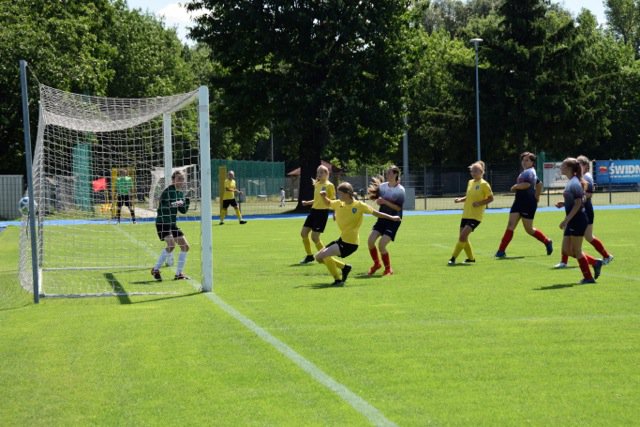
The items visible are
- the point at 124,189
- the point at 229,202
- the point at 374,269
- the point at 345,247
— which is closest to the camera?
the point at 345,247

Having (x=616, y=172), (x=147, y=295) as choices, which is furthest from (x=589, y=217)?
(x=616, y=172)

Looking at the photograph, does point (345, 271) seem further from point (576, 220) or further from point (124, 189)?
point (124, 189)

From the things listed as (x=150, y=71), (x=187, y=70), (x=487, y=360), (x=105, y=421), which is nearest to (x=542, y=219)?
(x=487, y=360)

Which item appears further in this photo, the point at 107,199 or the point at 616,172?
the point at 616,172

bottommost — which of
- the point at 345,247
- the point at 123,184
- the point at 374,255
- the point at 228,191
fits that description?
the point at 374,255

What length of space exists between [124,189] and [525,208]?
10.8 metres

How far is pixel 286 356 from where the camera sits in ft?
25.2

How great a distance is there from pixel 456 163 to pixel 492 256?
52.4m

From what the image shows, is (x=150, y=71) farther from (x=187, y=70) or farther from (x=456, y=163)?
(x=456, y=163)

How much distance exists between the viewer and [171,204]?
45.2 feet

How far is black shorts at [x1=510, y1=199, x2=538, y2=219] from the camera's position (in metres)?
17.4

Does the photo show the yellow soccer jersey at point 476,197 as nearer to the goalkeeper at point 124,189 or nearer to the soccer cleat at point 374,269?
the soccer cleat at point 374,269

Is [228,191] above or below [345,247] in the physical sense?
above

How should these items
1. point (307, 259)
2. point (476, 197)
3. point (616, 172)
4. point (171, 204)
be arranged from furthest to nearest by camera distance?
point (616, 172) → point (307, 259) → point (476, 197) → point (171, 204)
